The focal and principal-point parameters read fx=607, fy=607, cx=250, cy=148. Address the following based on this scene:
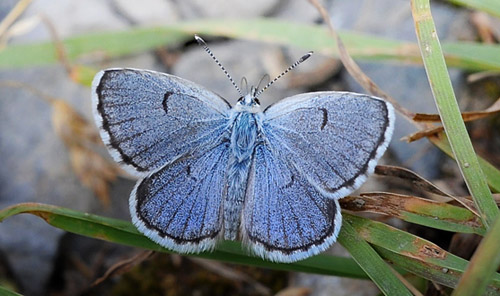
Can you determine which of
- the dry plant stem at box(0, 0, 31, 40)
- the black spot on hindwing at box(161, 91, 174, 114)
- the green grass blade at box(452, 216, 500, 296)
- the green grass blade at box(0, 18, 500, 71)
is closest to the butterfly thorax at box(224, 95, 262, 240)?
the black spot on hindwing at box(161, 91, 174, 114)

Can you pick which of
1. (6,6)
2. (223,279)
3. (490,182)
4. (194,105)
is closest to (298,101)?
(194,105)

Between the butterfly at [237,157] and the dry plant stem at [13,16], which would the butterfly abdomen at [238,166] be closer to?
the butterfly at [237,157]

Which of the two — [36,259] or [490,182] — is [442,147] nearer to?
[490,182]

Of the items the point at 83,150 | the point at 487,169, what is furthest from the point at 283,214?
the point at 83,150

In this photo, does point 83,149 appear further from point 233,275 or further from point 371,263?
point 371,263

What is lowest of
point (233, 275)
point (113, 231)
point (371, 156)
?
point (233, 275)

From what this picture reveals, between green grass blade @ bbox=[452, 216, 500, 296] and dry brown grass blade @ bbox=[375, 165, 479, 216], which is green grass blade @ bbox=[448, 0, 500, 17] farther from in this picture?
green grass blade @ bbox=[452, 216, 500, 296]
